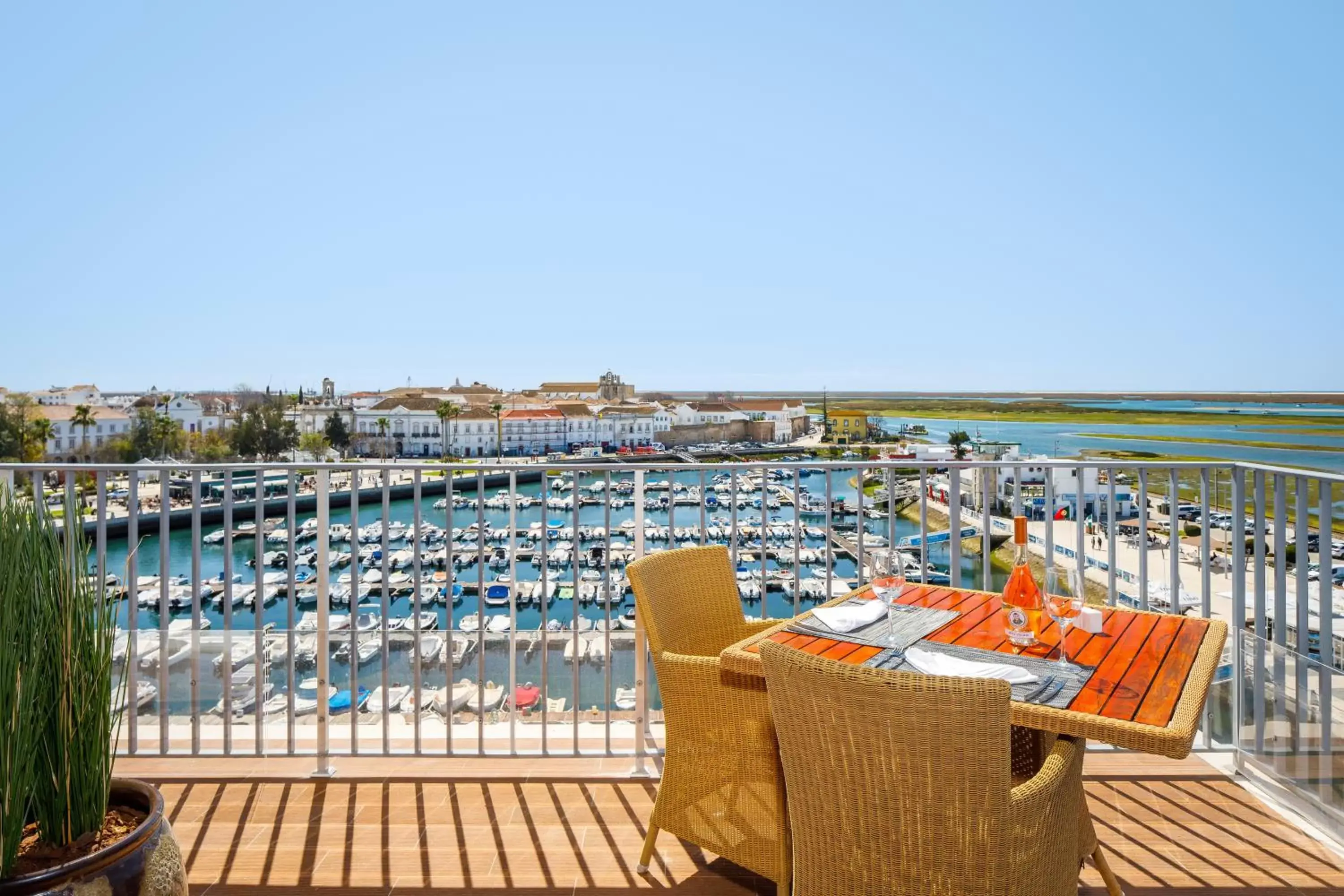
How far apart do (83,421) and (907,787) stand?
38.2 metres

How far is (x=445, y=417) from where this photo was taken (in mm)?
27844

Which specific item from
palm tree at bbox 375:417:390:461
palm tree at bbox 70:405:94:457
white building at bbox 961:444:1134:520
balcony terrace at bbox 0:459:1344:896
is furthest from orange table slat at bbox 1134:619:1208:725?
palm tree at bbox 70:405:94:457

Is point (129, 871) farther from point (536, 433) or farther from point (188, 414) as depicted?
point (188, 414)

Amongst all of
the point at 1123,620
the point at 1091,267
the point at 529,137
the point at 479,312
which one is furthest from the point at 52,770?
the point at 479,312

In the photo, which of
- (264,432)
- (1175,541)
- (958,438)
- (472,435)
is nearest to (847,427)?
(958,438)

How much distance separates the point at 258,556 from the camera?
9.86 ft

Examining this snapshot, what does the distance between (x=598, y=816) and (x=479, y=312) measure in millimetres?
44851

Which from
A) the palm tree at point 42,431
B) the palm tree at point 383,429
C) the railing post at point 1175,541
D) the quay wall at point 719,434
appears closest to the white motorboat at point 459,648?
the railing post at point 1175,541

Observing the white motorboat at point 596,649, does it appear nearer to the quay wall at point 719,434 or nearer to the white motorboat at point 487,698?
the white motorboat at point 487,698

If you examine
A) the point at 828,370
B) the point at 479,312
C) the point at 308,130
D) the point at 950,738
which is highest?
the point at 308,130

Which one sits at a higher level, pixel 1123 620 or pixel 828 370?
pixel 828 370

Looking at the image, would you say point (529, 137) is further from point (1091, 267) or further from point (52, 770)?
point (52, 770)

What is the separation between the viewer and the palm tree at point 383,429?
28155mm

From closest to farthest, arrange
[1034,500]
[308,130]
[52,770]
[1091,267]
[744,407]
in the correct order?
[52,770] < [1034,500] < [744,407] < [308,130] < [1091,267]
